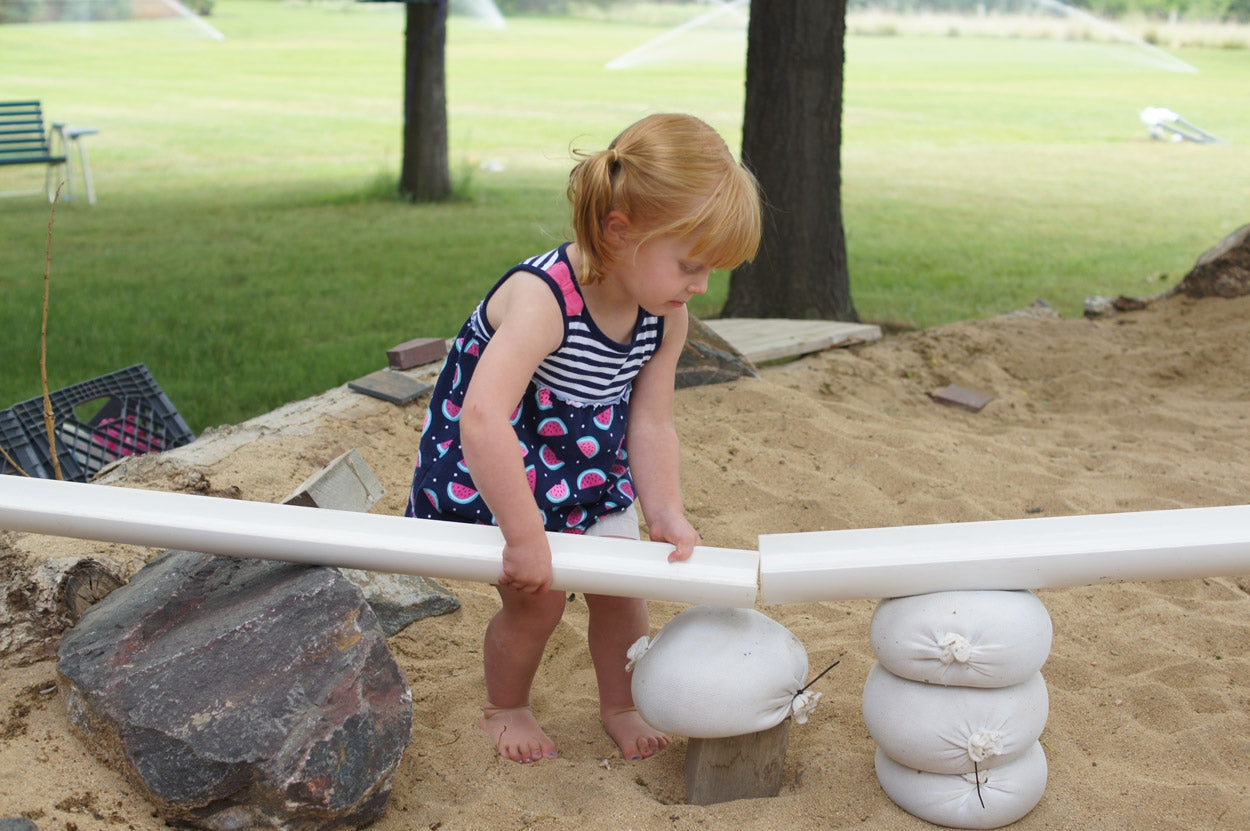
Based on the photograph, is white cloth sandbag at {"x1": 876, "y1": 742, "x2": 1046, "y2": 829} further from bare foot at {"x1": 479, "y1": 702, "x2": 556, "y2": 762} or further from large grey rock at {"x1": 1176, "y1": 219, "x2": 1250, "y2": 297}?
large grey rock at {"x1": 1176, "y1": 219, "x2": 1250, "y2": 297}

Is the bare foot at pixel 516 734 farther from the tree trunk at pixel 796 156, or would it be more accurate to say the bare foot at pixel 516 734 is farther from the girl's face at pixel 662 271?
the tree trunk at pixel 796 156

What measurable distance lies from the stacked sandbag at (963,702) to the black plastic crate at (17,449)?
265 cm

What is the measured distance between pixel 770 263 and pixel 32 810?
4427mm

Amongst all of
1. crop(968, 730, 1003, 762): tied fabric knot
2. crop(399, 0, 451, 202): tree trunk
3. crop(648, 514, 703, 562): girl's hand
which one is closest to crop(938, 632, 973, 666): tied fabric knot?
crop(968, 730, 1003, 762): tied fabric knot

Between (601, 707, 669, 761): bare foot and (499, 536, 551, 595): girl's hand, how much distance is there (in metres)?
0.50

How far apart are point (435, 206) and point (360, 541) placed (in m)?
8.71

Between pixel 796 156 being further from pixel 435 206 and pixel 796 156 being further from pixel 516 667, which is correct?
pixel 435 206

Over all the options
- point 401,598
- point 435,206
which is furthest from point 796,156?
point 435,206

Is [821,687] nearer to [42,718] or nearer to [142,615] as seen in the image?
[142,615]

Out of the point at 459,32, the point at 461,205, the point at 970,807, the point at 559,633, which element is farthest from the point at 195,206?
the point at 459,32

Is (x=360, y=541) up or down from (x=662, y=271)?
down

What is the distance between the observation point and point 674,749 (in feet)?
7.93

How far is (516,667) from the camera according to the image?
2.36 meters

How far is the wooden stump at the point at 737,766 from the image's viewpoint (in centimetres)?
215
